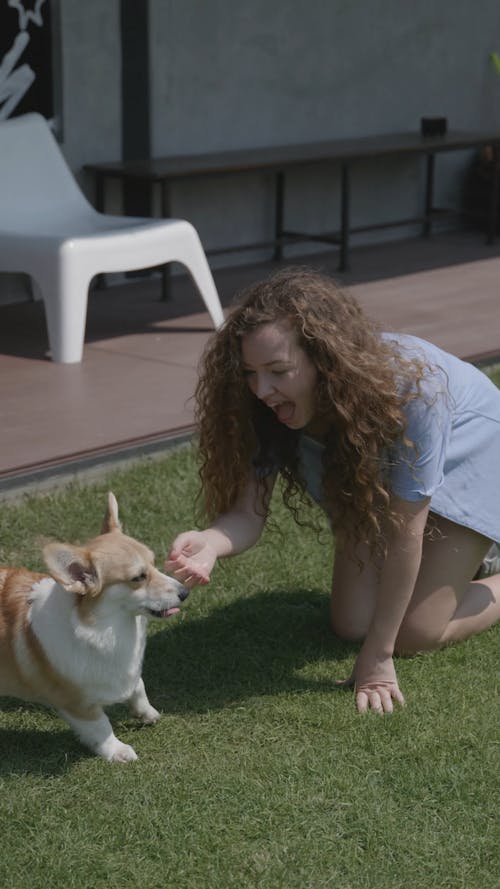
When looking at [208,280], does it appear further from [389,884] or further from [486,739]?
[389,884]

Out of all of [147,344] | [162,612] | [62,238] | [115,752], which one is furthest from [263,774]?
[147,344]

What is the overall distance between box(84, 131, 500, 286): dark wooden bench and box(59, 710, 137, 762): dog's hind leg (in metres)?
4.46

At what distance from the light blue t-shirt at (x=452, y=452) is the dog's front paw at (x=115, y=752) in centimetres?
82

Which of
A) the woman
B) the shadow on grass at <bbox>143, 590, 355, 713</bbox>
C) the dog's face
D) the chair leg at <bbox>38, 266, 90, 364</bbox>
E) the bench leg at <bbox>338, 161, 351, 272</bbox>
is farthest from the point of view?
the bench leg at <bbox>338, 161, 351, 272</bbox>

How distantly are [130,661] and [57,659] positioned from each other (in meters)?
0.16

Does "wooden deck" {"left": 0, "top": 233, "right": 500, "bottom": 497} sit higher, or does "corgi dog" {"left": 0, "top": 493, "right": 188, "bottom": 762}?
"corgi dog" {"left": 0, "top": 493, "right": 188, "bottom": 762}

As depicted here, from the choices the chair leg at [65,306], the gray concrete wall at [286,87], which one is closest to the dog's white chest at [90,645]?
the chair leg at [65,306]

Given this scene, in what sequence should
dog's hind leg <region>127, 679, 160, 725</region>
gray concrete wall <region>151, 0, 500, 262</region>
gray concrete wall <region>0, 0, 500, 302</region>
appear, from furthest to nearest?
gray concrete wall <region>151, 0, 500, 262</region> → gray concrete wall <region>0, 0, 500, 302</region> → dog's hind leg <region>127, 679, 160, 725</region>

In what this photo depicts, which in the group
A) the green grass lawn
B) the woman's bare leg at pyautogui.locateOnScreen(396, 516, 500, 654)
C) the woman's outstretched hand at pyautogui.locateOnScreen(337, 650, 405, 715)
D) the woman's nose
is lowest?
the green grass lawn

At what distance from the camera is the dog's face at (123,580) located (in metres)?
2.78

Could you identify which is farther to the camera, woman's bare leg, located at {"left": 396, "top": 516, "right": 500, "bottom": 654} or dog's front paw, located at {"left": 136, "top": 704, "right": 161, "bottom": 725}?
woman's bare leg, located at {"left": 396, "top": 516, "right": 500, "bottom": 654}

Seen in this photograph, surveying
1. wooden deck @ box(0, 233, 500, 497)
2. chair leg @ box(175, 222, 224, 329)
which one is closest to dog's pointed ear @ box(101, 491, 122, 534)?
wooden deck @ box(0, 233, 500, 497)

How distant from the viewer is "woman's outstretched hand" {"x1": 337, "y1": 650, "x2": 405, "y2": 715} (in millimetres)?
3230

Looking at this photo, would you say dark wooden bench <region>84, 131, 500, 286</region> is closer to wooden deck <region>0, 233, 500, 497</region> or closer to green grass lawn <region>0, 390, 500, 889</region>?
wooden deck <region>0, 233, 500, 497</region>
